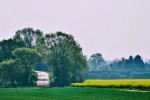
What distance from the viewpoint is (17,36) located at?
111688 mm

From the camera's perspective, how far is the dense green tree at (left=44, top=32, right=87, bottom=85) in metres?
81.6

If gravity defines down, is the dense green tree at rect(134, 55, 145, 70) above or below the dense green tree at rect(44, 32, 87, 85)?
above

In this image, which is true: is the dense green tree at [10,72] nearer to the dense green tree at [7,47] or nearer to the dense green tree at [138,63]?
the dense green tree at [7,47]

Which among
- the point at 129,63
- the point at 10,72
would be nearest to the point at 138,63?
the point at 129,63

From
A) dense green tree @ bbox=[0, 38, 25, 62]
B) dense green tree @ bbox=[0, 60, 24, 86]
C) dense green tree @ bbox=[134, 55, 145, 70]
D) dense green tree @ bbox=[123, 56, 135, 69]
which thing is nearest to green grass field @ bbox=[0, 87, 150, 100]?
dense green tree @ bbox=[0, 60, 24, 86]

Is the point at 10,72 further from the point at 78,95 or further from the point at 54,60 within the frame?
the point at 78,95

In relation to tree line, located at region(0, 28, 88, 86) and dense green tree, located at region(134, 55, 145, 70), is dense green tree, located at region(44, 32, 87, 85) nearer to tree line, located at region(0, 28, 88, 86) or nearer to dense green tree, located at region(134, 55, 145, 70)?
tree line, located at region(0, 28, 88, 86)

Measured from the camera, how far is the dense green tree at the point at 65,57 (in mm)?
81625

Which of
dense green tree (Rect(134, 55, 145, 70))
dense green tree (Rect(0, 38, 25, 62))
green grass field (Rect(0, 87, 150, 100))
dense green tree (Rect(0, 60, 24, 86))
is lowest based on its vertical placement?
green grass field (Rect(0, 87, 150, 100))

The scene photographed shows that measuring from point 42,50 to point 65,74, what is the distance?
328 inches

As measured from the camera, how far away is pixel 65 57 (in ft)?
Answer: 269

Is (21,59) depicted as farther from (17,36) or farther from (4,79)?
(17,36)

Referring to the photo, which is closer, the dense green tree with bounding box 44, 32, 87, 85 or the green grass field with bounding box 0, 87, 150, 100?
the green grass field with bounding box 0, 87, 150, 100

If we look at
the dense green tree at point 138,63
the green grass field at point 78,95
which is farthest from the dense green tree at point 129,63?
the green grass field at point 78,95
